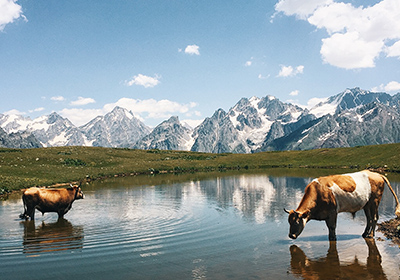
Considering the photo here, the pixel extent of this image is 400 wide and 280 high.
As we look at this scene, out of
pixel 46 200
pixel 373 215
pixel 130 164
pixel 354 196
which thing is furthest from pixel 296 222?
pixel 130 164

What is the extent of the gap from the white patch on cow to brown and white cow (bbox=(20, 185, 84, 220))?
19823 millimetres

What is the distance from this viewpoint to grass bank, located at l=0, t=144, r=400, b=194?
180ft

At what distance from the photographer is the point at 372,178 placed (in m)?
18.2

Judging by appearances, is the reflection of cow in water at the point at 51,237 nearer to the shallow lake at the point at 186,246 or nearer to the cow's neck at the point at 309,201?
the shallow lake at the point at 186,246

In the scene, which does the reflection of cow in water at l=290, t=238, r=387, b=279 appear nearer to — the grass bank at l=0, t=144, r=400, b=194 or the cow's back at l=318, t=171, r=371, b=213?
the cow's back at l=318, t=171, r=371, b=213

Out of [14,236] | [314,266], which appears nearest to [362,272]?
[314,266]

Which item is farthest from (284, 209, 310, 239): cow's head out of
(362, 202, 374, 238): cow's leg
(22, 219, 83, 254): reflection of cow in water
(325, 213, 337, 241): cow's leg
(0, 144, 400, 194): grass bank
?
(0, 144, 400, 194): grass bank

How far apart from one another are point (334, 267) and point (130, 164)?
73.3m

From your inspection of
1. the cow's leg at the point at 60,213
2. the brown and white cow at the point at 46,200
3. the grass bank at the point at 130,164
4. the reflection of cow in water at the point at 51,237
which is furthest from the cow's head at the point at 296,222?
the grass bank at the point at 130,164

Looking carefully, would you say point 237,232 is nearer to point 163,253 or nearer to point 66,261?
point 163,253

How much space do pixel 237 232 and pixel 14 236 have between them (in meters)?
13.8

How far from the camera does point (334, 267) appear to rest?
43.9 ft

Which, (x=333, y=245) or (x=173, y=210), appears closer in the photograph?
(x=333, y=245)

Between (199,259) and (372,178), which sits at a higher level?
(372,178)
